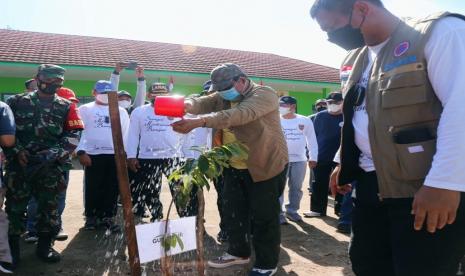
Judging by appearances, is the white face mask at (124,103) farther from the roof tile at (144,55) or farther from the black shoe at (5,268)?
the roof tile at (144,55)

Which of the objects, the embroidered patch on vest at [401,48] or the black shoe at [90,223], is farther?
the black shoe at [90,223]

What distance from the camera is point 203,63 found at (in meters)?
17.0

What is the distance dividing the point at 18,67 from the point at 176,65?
5.57 metres

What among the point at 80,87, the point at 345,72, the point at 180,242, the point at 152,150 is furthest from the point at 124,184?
the point at 80,87

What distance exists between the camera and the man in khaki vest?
4.99 feet

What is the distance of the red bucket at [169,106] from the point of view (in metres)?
2.58

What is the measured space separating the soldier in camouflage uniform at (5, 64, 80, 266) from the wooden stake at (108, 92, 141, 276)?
1.66 metres

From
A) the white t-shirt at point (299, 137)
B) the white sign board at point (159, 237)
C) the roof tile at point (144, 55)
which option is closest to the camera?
the white sign board at point (159, 237)

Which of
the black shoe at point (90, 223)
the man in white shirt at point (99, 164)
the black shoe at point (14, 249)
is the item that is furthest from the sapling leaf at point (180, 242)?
the black shoe at point (90, 223)

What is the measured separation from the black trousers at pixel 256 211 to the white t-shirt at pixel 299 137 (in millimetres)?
2194

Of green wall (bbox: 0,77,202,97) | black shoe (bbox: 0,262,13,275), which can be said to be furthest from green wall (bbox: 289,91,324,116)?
black shoe (bbox: 0,262,13,275)

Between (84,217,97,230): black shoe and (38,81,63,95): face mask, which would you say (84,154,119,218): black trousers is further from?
(38,81,63,95): face mask

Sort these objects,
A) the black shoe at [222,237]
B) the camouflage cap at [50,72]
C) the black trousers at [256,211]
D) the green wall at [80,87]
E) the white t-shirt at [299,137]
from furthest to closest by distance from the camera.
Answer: the green wall at [80,87]
the white t-shirt at [299,137]
the black shoe at [222,237]
the camouflage cap at [50,72]
the black trousers at [256,211]

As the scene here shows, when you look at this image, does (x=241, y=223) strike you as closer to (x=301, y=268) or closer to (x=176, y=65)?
(x=301, y=268)
